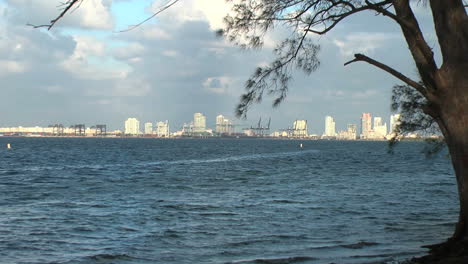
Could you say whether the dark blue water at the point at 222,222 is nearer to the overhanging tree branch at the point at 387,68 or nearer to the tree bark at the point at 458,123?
the tree bark at the point at 458,123

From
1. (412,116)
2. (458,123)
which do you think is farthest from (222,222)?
(458,123)

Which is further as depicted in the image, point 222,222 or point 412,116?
point 222,222

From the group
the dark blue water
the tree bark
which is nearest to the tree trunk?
the tree bark

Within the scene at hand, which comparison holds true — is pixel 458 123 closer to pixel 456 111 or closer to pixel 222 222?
pixel 456 111

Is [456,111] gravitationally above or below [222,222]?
above

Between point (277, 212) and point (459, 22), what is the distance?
13.3 meters

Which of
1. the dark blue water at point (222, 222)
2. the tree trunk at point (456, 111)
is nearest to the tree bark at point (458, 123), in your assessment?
the tree trunk at point (456, 111)

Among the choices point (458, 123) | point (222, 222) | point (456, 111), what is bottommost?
point (222, 222)

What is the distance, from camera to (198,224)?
18.0m

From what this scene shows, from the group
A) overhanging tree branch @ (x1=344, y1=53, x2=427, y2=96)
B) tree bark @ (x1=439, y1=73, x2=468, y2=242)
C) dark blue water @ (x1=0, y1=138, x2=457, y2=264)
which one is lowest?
dark blue water @ (x1=0, y1=138, x2=457, y2=264)

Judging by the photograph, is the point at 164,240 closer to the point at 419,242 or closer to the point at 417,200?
the point at 419,242

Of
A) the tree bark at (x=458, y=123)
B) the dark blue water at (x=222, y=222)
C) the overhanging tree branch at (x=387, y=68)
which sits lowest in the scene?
the dark blue water at (x=222, y=222)

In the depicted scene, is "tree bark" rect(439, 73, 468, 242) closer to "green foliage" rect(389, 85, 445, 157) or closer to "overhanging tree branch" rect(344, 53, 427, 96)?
"overhanging tree branch" rect(344, 53, 427, 96)

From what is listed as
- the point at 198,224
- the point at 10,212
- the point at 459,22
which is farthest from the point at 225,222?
the point at 459,22
